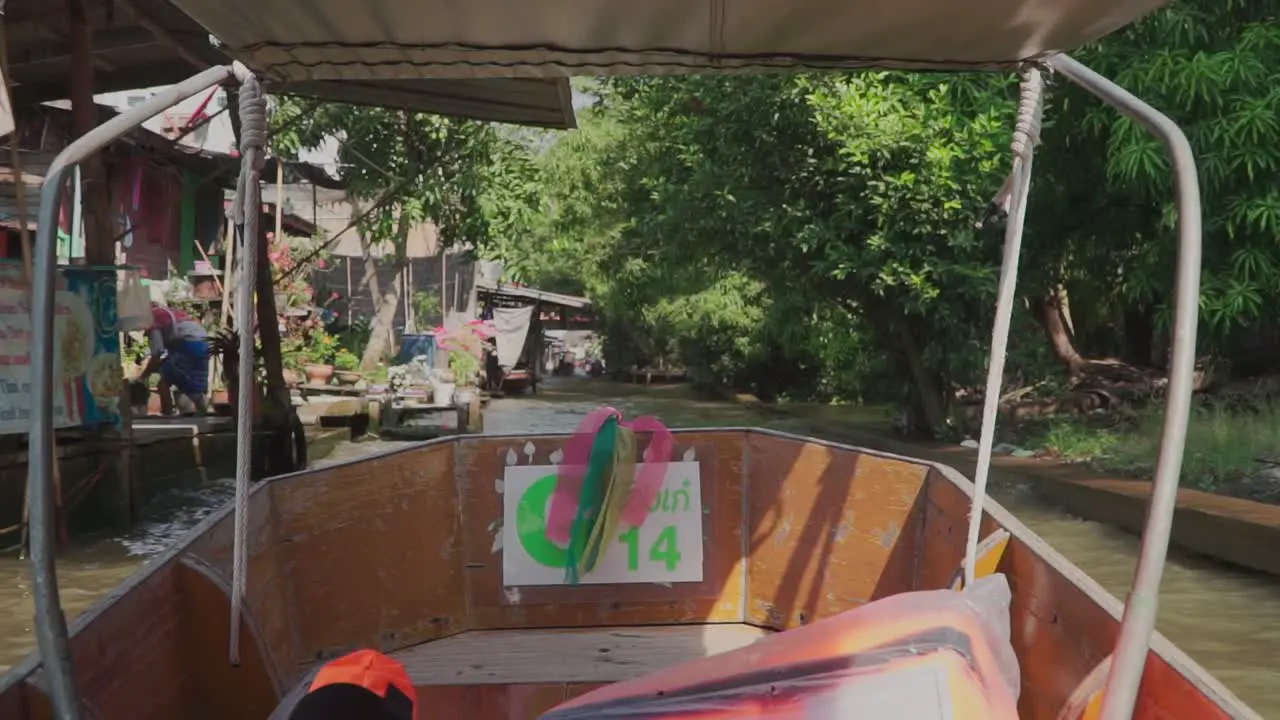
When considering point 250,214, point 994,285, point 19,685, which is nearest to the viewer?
point 19,685

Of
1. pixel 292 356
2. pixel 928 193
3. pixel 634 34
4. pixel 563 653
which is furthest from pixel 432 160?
pixel 634 34

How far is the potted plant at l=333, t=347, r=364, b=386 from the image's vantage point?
62.3 ft

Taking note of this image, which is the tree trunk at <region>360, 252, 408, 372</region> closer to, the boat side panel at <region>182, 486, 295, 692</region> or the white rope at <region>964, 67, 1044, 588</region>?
the boat side panel at <region>182, 486, 295, 692</region>

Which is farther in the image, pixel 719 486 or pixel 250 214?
pixel 719 486

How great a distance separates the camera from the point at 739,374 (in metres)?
26.8

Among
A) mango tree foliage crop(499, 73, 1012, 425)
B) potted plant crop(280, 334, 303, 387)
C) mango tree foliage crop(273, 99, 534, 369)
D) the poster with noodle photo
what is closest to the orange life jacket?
the poster with noodle photo

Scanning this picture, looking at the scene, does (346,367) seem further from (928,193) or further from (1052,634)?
(1052,634)

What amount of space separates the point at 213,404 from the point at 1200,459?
32.6 feet

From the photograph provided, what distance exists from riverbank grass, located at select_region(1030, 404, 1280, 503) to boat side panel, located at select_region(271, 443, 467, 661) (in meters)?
4.99

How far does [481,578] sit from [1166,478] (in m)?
2.89

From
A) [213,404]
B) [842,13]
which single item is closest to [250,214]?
[842,13]

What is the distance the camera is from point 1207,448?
356 inches

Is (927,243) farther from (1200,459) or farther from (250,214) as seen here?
(250,214)

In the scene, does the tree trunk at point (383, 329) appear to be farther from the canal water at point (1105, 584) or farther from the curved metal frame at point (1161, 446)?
the curved metal frame at point (1161, 446)
